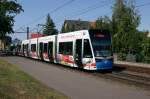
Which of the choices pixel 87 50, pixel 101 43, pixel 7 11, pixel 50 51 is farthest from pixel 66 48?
pixel 7 11

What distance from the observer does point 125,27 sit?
179ft

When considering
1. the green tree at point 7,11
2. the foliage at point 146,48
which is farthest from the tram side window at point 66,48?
the green tree at point 7,11

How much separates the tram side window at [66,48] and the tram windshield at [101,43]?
3353 mm

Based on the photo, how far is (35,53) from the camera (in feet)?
158

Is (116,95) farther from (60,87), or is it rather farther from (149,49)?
(149,49)

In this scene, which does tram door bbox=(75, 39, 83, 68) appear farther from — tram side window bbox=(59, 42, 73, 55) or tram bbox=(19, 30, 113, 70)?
tram side window bbox=(59, 42, 73, 55)

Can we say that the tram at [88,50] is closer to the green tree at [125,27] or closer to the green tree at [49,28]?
the green tree at [125,27]

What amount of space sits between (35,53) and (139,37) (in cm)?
1361

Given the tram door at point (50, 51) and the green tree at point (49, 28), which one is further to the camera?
the green tree at point (49, 28)

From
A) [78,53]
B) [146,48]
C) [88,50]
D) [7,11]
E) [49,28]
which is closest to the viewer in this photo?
[88,50]

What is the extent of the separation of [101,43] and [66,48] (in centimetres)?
549

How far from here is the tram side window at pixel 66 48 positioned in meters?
30.7

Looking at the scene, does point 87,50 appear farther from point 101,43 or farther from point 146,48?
point 146,48

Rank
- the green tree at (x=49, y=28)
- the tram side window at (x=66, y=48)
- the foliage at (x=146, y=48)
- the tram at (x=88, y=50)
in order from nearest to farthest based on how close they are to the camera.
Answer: the tram at (x=88, y=50) < the tram side window at (x=66, y=48) < the foliage at (x=146, y=48) < the green tree at (x=49, y=28)
